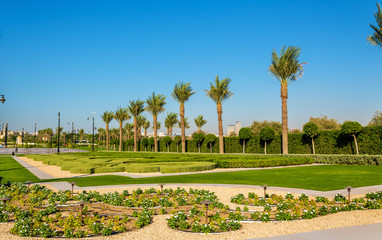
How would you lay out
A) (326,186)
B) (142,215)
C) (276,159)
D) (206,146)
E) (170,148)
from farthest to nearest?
1. (170,148)
2. (206,146)
3. (276,159)
4. (326,186)
5. (142,215)

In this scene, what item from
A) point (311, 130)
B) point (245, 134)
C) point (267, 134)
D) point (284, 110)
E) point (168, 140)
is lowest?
point (168, 140)

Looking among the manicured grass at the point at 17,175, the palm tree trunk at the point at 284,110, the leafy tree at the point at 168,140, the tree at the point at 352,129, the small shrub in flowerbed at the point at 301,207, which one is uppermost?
the palm tree trunk at the point at 284,110

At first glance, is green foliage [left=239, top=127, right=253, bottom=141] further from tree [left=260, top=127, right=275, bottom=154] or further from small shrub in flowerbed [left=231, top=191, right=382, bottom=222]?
small shrub in flowerbed [left=231, top=191, right=382, bottom=222]

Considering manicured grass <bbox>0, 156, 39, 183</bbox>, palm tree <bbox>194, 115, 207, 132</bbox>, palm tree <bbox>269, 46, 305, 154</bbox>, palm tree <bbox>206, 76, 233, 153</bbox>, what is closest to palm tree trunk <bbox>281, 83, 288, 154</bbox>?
palm tree <bbox>269, 46, 305, 154</bbox>

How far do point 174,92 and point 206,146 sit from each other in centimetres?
1047

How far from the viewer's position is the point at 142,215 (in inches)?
281

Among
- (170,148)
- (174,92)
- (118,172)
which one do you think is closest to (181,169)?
(118,172)

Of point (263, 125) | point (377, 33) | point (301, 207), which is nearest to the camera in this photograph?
point (301, 207)

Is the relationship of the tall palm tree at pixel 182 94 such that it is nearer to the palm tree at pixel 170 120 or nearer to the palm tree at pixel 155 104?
the palm tree at pixel 155 104

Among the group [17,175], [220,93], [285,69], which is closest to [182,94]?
[220,93]

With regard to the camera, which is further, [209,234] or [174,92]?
[174,92]

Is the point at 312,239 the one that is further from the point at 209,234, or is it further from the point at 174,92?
the point at 174,92

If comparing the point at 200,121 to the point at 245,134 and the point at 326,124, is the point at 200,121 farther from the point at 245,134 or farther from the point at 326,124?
the point at 245,134

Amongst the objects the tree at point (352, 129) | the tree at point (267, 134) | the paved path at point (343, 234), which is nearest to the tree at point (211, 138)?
the tree at point (267, 134)
